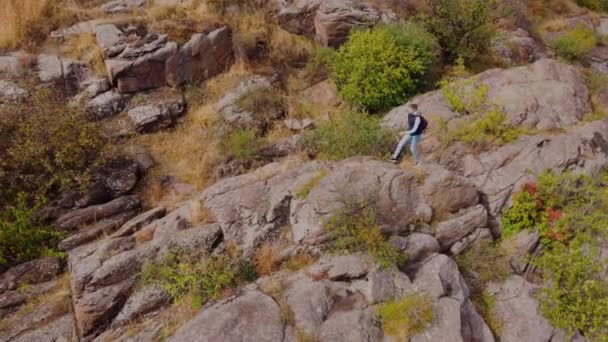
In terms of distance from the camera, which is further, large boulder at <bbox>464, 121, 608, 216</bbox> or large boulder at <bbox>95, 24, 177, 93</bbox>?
large boulder at <bbox>95, 24, 177, 93</bbox>

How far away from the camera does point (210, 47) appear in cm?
1410

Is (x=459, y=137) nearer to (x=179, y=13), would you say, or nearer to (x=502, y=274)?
(x=502, y=274)

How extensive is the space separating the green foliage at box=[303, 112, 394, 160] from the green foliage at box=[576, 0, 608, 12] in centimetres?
1918

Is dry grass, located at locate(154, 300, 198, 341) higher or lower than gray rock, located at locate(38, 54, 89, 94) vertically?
lower

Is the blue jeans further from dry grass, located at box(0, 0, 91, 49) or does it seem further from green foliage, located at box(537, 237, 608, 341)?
dry grass, located at box(0, 0, 91, 49)

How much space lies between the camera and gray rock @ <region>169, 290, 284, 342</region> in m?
6.00

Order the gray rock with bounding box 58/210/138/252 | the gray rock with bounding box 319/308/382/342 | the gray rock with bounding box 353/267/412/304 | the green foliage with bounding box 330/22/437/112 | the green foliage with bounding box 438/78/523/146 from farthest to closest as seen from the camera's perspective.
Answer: the green foliage with bounding box 330/22/437/112
the green foliage with bounding box 438/78/523/146
the gray rock with bounding box 58/210/138/252
the gray rock with bounding box 353/267/412/304
the gray rock with bounding box 319/308/382/342

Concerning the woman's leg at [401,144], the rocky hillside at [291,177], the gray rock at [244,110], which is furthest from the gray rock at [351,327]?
the gray rock at [244,110]

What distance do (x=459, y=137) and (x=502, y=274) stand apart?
→ 155 inches

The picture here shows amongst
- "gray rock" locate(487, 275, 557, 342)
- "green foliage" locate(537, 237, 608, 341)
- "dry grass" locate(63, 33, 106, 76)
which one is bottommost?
"gray rock" locate(487, 275, 557, 342)

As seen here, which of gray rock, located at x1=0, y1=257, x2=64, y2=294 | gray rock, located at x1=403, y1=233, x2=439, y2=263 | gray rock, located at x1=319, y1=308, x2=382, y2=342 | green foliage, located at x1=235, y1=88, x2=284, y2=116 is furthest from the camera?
green foliage, located at x1=235, y1=88, x2=284, y2=116

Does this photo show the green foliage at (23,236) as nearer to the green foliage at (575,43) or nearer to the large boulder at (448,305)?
the large boulder at (448,305)

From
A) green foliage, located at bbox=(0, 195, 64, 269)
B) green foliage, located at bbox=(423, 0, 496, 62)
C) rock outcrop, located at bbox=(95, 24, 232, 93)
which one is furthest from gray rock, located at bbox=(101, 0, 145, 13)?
green foliage, located at bbox=(423, 0, 496, 62)

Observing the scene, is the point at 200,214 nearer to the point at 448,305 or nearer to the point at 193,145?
the point at 193,145
